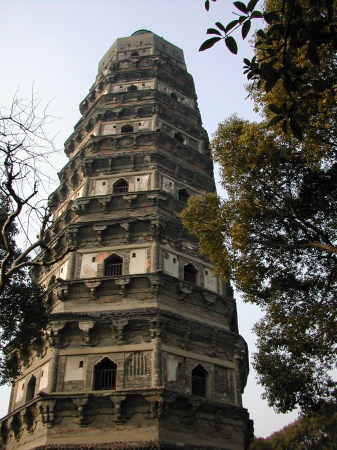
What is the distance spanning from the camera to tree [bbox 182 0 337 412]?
34.5 ft

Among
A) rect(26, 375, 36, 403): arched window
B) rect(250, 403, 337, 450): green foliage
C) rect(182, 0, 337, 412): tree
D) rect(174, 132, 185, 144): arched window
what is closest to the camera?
rect(182, 0, 337, 412): tree

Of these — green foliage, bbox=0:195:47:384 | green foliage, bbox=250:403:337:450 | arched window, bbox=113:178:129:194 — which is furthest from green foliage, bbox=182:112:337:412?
green foliage, bbox=250:403:337:450

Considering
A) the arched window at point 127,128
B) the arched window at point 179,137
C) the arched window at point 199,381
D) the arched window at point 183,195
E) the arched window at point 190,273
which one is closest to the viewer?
the arched window at point 199,381

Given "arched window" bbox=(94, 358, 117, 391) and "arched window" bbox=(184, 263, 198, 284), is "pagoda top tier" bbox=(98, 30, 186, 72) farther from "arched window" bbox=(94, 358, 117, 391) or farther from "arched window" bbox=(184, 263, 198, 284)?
"arched window" bbox=(94, 358, 117, 391)

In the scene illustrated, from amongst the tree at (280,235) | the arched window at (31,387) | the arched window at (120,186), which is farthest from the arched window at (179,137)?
the arched window at (31,387)

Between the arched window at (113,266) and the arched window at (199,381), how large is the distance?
406cm

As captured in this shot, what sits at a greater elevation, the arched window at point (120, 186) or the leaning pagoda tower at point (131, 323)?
the arched window at point (120, 186)

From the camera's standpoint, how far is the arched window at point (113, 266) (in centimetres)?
1625

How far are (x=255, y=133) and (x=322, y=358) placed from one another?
520 centimetres

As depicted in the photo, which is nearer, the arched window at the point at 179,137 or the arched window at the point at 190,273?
the arched window at the point at 190,273

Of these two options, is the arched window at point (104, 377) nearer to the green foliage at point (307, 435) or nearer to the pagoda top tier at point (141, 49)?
the pagoda top tier at point (141, 49)

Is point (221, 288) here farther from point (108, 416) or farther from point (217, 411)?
point (108, 416)

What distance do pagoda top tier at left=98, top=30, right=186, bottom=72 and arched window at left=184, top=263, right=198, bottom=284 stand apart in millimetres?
13413

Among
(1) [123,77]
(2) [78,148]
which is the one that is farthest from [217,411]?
(1) [123,77]
